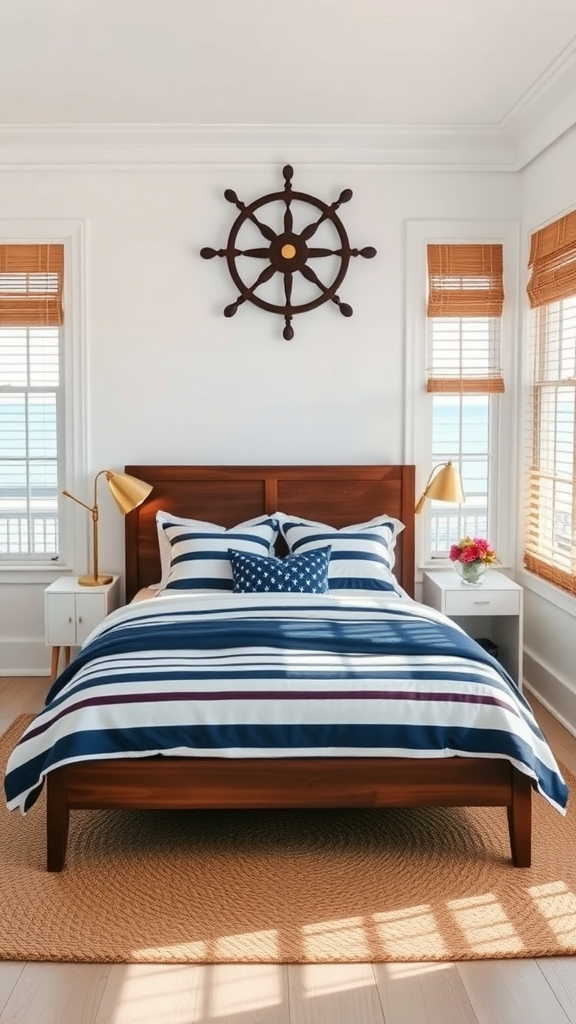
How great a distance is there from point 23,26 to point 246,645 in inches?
94.1

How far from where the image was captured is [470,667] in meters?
3.14

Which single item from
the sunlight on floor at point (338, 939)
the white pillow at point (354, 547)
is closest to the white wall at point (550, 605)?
the white pillow at point (354, 547)

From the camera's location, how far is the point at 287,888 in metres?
2.82

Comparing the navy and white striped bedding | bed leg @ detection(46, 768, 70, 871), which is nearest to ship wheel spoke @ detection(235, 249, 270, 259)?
the navy and white striped bedding

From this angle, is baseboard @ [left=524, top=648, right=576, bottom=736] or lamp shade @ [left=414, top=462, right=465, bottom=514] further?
lamp shade @ [left=414, top=462, right=465, bottom=514]

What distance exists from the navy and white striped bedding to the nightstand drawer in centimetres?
137

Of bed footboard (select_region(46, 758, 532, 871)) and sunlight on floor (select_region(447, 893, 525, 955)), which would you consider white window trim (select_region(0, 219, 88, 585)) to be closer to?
bed footboard (select_region(46, 758, 532, 871))

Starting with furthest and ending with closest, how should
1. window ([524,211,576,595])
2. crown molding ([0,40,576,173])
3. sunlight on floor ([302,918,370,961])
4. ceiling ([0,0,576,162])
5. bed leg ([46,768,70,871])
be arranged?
crown molding ([0,40,576,173]) < window ([524,211,576,595]) < ceiling ([0,0,576,162]) < bed leg ([46,768,70,871]) < sunlight on floor ([302,918,370,961])

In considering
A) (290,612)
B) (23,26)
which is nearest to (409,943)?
(290,612)

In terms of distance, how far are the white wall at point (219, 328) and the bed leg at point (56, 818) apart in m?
2.26

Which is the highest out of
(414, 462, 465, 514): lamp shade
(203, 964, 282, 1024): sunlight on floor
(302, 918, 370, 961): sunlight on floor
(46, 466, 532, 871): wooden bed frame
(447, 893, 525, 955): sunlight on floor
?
(414, 462, 465, 514): lamp shade

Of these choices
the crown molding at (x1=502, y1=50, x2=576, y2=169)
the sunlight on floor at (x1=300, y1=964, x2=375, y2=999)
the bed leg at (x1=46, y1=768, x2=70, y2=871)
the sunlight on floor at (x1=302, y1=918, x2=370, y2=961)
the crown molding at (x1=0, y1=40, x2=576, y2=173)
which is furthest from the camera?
the crown molding at (x1=0, y1=40, x2=576, y2=173)

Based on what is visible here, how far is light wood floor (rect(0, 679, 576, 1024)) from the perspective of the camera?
7.32 ft

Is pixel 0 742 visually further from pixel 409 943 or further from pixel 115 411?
pixel 409 943
